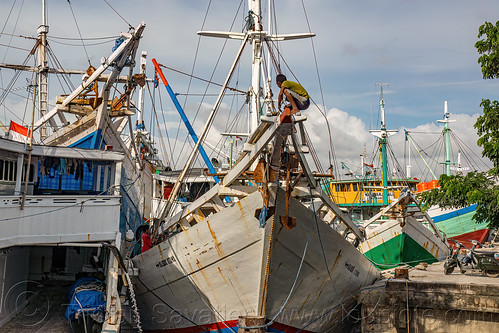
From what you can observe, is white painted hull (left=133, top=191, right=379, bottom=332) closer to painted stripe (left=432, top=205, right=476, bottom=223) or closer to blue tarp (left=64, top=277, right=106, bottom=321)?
blue tarp (left=64, top=277, right=106, bottom=321)

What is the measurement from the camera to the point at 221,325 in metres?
10.1

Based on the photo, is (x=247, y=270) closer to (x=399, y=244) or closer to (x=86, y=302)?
(x=86, y=302)

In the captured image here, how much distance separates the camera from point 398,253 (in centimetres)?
1619

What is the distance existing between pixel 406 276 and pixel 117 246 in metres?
7.79

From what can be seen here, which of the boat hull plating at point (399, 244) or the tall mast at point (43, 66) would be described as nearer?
the boat hull plating at point (399, 244)

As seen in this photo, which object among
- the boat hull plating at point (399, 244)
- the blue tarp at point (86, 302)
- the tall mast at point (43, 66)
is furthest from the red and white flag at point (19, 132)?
the boat hull plating at point (399, 244)

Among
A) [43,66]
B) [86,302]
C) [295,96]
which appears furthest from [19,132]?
[43,66]

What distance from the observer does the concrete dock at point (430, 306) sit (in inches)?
421

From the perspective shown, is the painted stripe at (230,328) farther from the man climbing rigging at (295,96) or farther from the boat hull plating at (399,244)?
the boat hull plating at (399,244)

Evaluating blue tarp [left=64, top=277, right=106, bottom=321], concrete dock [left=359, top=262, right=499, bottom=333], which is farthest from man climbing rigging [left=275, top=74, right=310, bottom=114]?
blue tarp [left=64, top=277, right=106, bottom=321]

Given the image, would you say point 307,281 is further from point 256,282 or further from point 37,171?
point 37,171

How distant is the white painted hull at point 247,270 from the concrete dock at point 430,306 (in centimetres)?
82

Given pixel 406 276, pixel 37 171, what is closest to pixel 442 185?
pixel 406 276

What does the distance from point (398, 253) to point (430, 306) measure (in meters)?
5.24
